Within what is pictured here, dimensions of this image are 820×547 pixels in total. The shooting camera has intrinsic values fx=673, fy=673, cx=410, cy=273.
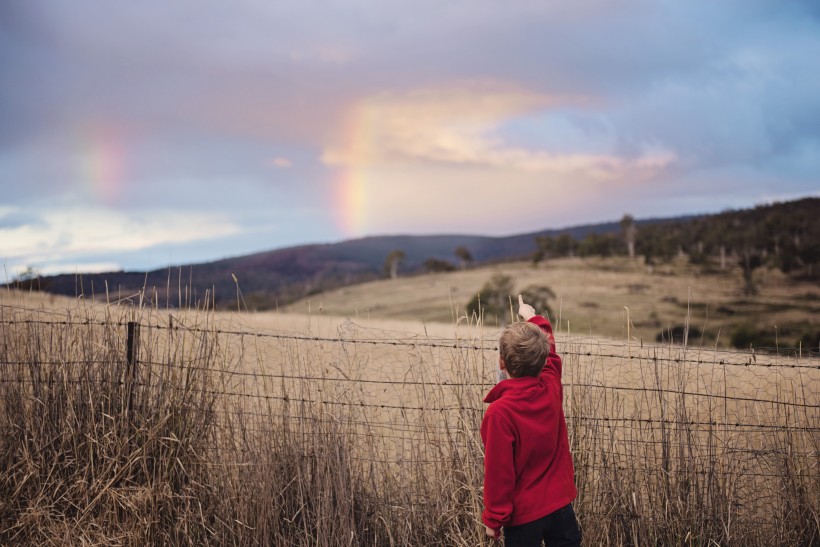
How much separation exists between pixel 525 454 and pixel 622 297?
52574mm

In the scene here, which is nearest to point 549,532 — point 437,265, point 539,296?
point 539,296

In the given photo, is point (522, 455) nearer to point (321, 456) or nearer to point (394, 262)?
point (321, 456)

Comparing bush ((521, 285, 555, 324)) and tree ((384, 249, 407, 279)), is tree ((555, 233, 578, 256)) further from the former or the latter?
bush ((521, 285, 555, 324))

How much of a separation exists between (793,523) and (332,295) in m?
66.3

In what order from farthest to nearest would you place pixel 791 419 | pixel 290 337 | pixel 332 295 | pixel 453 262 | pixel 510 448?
pixel 453 262
pixel 332 295
pixel 791 419
pixel 290 337
pixel 510 448

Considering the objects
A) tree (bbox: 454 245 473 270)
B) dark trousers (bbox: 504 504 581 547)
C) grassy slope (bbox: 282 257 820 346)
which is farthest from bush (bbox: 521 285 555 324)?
dark trousers (bbox: 504 504 581 547)

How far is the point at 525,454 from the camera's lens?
3.13m

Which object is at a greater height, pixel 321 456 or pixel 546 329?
pixel 546 329

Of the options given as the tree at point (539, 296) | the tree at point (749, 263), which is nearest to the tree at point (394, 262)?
the tree at point (539, 296)

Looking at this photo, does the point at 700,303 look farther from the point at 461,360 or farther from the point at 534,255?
the point at 461,360

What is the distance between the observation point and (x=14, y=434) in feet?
16.6

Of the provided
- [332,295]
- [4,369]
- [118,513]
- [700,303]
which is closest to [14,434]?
[4,369]

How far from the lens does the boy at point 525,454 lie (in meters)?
3.08

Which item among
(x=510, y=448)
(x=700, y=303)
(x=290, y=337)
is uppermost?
(x=290, y=337)
